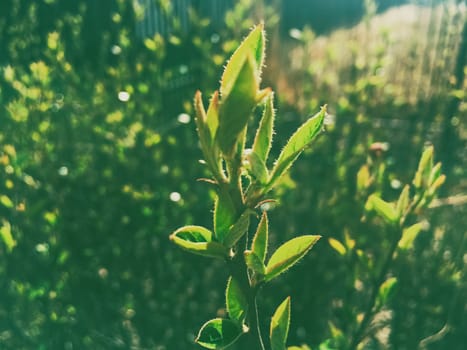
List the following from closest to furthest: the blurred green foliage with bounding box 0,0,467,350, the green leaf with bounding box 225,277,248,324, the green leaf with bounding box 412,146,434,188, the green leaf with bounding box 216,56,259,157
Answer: the green leaf with bounding box 216,56,259,157 < the green leaf with bounding box 225,277,248,324 < the green leaf with bounding box 412,146,434,188 < the blurred green foliage with bounding box 0,0,467,350

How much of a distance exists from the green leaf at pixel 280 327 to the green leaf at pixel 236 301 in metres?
0.06

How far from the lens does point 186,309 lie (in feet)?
5.46

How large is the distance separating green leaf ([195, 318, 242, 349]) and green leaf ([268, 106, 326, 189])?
5.8 inches

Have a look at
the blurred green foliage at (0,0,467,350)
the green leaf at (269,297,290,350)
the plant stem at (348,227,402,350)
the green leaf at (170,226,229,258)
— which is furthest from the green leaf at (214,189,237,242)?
the blurred green foliage at (0,0,467,350)

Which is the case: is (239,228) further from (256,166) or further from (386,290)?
(386,290)

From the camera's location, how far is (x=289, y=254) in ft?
1.59

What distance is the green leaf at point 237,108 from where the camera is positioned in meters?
0.37

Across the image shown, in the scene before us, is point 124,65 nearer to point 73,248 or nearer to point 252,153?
point 73,248

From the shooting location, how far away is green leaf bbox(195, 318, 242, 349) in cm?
49

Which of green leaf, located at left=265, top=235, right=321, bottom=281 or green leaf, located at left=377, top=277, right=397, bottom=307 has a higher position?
green leaf, located at left=265, top=235, right=321, bottom=281

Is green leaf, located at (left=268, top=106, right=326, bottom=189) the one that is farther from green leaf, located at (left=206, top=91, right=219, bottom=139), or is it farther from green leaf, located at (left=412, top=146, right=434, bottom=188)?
green leaf, located at (left=412, top=146, right=434, bottom=188)

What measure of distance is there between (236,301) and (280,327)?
0.08 m

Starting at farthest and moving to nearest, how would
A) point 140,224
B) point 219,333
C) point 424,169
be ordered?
point 140,224 < point 424,169 < point 219,333

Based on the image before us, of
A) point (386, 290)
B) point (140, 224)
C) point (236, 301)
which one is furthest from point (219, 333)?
point (140, 224)
